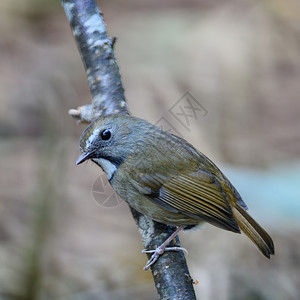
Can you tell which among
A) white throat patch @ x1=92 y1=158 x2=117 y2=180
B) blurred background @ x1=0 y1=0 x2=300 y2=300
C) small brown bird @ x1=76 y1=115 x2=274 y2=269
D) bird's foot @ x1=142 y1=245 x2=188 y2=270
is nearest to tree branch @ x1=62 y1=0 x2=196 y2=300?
small brown bird @ x1=76 y1=115 x2=274 y2=269

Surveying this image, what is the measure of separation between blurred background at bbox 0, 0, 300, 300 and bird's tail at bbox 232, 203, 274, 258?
127 cm

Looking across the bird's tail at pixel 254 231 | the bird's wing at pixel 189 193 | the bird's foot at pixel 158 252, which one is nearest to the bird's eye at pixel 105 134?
the bird's wing at pixel 189 193

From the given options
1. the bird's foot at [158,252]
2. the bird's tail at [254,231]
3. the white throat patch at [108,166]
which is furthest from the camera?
the white throat patch at [108,166]

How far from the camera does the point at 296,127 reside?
8102mm

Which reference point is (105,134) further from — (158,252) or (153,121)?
(153,121)

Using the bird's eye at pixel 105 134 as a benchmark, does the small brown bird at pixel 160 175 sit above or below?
below

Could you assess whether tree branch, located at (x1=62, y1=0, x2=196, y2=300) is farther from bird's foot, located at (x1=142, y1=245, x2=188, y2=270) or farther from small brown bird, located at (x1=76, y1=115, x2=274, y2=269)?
bird's foot, located at (x1=142, y1=245, x2=188, y2=270)

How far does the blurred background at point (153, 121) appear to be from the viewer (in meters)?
5.25

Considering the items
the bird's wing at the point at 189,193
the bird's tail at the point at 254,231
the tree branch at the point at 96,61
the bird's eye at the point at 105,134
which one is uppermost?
the tree branch at the point at 96,61

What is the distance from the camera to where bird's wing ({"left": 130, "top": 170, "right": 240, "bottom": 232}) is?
3824 mm

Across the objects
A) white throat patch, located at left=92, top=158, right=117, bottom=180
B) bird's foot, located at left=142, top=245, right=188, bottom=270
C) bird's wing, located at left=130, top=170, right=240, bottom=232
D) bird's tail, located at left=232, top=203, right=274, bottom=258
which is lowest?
bird's foot, located at left=142, top=245, right=188, bottom=270

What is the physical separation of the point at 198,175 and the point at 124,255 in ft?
7.86

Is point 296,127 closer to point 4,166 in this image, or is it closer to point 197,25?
point 197,25

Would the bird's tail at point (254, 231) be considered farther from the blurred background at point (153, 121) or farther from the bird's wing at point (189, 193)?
the blurred background at point (153, 121)
